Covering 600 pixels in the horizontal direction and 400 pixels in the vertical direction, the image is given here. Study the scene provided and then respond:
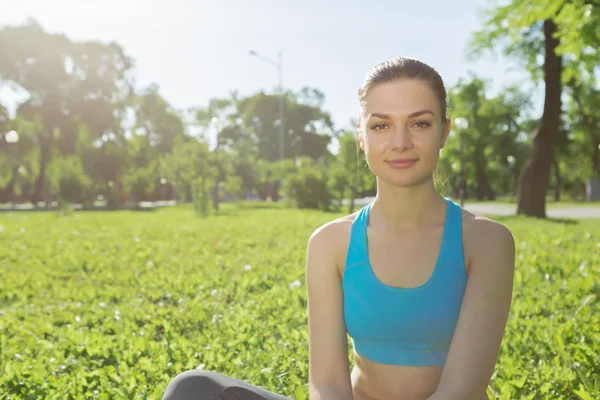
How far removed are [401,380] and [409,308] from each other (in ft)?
0.83

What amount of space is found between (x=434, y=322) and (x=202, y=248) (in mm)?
8973

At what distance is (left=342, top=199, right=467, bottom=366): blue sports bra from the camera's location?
6.36ft

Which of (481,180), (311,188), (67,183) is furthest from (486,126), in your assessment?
(67,183)

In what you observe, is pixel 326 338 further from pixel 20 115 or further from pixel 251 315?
pixel 20 115

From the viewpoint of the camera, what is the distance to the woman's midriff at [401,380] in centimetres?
198

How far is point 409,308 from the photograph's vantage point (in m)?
1.93

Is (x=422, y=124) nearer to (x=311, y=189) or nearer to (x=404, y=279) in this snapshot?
(x=404, y=279)

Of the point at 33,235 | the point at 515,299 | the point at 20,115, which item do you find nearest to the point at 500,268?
the point at 515,299

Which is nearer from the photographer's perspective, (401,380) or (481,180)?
(401,380)

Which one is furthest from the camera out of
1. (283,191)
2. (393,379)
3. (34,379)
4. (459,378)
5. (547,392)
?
(283,191)

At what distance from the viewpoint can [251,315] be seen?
16.9 ft

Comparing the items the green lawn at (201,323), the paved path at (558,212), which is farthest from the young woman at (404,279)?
the paved path at (558,212)

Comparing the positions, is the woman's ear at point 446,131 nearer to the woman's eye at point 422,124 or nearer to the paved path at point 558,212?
the woman's eye at point 422,124

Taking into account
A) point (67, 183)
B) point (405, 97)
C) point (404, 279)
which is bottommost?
point (67, 183)
